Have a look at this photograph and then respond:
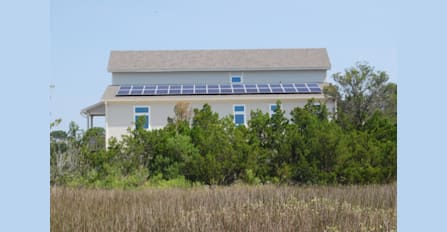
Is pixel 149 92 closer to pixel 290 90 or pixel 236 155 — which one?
pixel 290 90

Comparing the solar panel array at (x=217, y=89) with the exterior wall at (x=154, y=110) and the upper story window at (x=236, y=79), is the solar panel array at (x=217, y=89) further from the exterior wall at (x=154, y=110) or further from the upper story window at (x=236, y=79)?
the upper story window at (x=236, y=79)

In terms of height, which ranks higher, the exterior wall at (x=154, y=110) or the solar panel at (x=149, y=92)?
the solar panel at (x=149, y=92)

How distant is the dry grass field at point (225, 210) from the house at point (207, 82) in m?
4.95

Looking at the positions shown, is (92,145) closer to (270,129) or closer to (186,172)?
(186,172)

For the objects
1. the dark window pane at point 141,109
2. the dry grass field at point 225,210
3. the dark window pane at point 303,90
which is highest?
the dark window pane at point 303,90

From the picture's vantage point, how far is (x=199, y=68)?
13.1 metres

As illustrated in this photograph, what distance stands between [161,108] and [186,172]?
4231 mm

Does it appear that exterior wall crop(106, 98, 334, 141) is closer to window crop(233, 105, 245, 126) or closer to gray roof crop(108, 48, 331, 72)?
window crop(233, 105, 245, 126)

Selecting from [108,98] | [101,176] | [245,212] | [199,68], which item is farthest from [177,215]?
[199,68]

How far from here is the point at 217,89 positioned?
11789mm

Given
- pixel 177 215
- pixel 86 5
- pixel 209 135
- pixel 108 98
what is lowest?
pixel 177 215

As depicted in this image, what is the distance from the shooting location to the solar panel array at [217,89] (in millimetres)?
11219

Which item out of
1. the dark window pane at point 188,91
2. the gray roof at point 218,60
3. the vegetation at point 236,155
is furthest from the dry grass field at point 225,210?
the gray roof at point 218,60

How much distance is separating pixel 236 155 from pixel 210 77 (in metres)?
6.02
